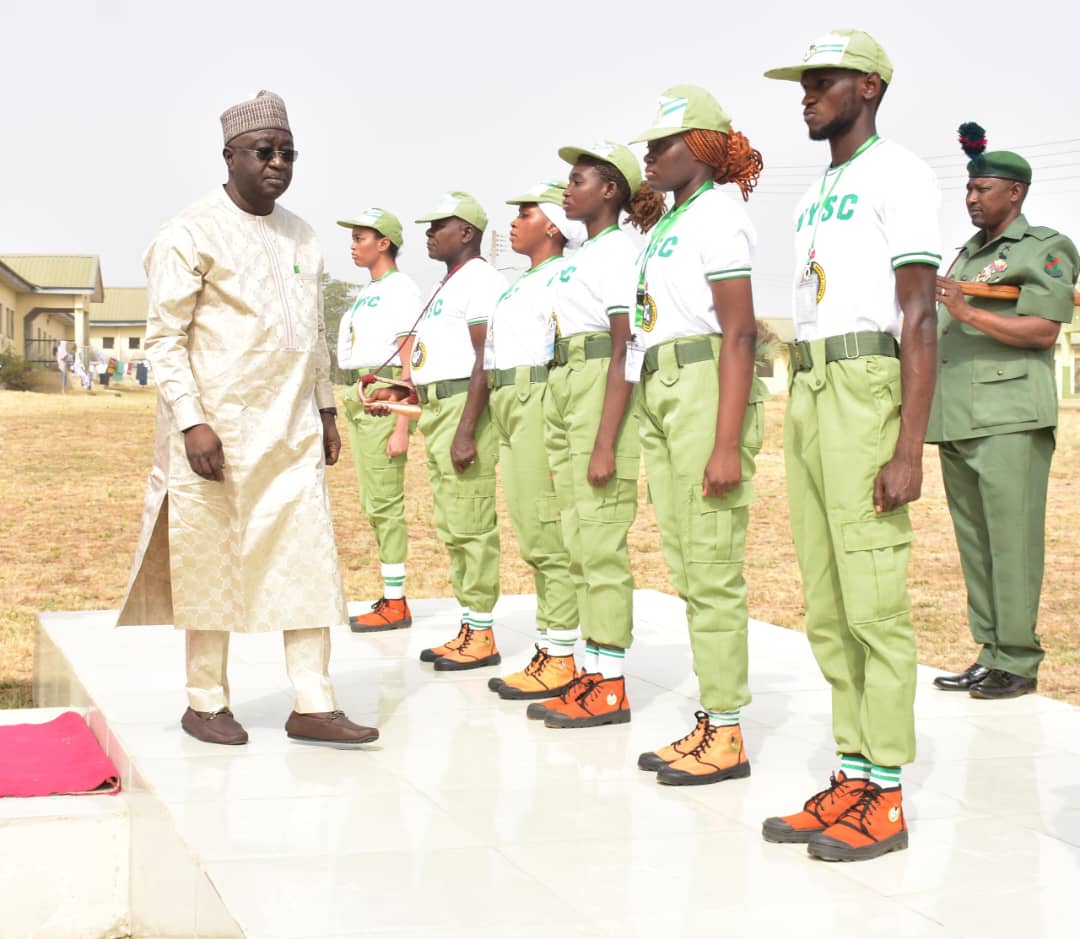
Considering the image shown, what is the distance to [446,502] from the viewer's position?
7.02 m

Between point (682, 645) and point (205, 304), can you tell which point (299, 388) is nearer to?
point (205, 304)

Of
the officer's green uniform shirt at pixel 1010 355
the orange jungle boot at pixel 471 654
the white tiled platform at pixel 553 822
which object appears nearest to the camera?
the white tiled platform at pixel 553 822

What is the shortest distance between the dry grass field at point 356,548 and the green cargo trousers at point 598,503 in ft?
9.87

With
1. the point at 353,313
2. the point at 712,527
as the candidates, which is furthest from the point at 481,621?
the point at 712,527

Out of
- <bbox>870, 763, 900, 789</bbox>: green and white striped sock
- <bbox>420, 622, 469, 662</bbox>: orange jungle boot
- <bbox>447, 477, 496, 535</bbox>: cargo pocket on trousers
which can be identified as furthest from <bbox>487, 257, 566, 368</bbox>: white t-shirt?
<bbox>870, 763, 900, 789</bbox>: green and white striped sock

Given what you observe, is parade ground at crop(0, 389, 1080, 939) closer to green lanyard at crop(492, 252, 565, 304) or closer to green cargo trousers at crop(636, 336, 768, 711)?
green cargo trousers at crop(636, 336, 768, 711)

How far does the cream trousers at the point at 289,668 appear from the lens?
17.3 ft

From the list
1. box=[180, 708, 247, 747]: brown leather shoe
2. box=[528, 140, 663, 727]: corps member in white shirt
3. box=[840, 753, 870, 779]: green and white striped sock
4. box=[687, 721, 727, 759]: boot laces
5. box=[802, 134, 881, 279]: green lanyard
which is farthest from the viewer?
box=[528, 140, 663, 727]: corps member in white shirt

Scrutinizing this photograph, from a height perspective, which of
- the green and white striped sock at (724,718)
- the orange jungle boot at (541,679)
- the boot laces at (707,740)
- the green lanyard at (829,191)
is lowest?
the orange jungle boot at (541,679)

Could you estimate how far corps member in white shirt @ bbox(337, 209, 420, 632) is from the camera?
7.91 meters

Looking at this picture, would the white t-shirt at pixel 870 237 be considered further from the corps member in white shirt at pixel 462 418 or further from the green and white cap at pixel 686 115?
the corps member in white shirt at pixel 462 418

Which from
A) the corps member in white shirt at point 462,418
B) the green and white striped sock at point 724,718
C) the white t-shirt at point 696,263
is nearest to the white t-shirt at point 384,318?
the corps member in white shirt at point 462,418

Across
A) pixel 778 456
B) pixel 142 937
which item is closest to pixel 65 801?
pixel 142 937

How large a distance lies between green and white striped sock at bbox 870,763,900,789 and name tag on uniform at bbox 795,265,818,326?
1.22m
